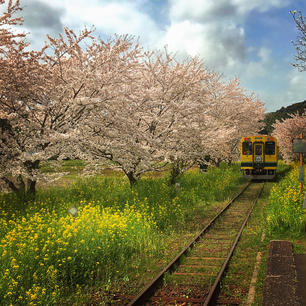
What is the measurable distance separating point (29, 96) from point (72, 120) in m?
1.45

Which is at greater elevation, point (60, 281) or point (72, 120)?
point (72, 120)

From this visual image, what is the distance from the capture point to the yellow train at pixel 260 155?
902 inches

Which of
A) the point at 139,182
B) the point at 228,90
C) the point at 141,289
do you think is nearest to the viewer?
the point at 141,289

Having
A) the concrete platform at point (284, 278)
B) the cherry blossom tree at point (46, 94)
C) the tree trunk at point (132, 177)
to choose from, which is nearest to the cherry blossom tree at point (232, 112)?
the tree trunk at point (132, 177)

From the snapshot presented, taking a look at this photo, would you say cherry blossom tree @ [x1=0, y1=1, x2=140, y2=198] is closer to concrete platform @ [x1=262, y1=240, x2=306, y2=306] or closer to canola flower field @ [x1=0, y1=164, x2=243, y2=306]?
canola flower field @ [x1=0, y1=164, x2=243, y2=306]

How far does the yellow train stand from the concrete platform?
52.5 feet

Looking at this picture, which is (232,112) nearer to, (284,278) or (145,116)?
(145,116)

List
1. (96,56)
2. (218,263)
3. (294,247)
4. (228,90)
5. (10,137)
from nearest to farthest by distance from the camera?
(218,263) < (294,247) < (10,137) < (96,56) < (228,90)

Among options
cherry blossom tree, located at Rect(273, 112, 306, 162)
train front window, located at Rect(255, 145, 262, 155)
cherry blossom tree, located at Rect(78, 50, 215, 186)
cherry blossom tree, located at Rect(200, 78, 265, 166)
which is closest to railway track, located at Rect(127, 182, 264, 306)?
cherry blossom tree, located at Rect(78, 50, 215, 186)

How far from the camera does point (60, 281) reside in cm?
590

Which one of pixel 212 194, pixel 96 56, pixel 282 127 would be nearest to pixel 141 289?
pixel 96 56

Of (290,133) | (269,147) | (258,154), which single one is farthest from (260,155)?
(290,133)

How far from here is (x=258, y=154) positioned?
2302 cm

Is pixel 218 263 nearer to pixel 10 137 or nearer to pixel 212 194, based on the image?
pixel 10 137
